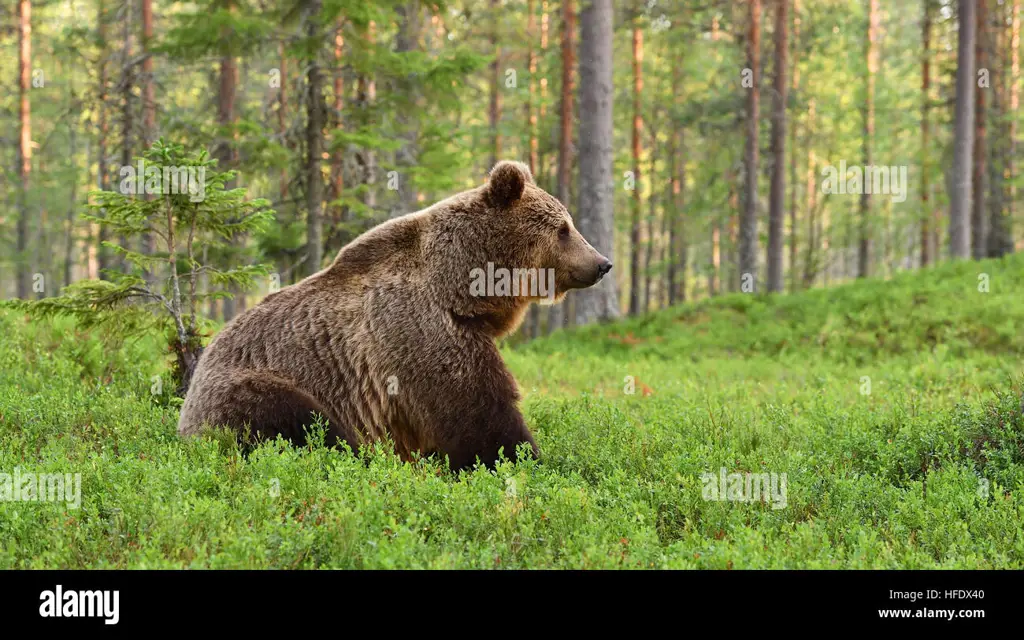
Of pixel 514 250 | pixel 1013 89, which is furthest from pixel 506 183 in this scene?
pixel 1013 89

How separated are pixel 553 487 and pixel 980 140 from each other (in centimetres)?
2471

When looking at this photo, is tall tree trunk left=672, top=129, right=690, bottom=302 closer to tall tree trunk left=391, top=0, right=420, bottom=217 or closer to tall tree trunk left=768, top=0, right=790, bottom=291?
tall tree trunk left=768, top=0, right=790, bottom=291

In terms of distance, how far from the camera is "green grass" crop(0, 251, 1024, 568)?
3.91 meters

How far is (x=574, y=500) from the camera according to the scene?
176 inches

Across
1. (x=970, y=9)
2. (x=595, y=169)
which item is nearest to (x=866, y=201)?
(x=970, y=9)

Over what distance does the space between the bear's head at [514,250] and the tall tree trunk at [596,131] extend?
11.9 meters

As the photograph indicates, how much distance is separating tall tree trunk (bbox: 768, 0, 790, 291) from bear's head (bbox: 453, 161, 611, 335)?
57.5 ft

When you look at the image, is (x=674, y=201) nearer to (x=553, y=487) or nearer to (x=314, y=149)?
(x=314, y=149)

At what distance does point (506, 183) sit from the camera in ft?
19.9

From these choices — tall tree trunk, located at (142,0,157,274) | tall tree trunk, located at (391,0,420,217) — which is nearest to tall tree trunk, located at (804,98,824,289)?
tall tree trunk, located at (391,0,420,217)

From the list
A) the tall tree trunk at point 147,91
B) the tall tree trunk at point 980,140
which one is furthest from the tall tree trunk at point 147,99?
the tall tree trunk at point 980,140

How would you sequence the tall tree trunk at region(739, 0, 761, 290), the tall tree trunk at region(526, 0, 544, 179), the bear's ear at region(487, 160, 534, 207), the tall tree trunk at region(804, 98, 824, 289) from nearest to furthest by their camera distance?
1. the bear's ear at region(487, 160, 534, 207)
2. the tall tree trunk at region(739, 0, 761, 290)
3. the tall tree trunk at region(526, 0, 544, 179)
4. the tall tree trunk at region(804, 98, 824, 289)
